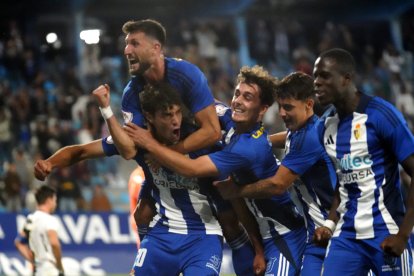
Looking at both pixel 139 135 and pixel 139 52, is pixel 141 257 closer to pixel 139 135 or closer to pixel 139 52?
pixel 139 135

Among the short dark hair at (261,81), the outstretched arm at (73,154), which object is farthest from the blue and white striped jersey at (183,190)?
the short dark hair at (261,81)

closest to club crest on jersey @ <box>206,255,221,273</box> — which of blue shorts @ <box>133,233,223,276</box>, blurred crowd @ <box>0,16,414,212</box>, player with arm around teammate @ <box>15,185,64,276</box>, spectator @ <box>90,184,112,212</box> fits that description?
blue shorts @ <box>133,233,223,276</box>

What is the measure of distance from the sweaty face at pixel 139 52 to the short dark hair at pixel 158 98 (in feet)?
1.38

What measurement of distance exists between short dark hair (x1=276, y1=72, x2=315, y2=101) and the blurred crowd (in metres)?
9.69

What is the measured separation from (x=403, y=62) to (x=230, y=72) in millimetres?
5096

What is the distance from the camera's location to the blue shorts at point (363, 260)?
6.28 meters

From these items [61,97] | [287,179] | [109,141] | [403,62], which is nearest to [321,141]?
[287,179]

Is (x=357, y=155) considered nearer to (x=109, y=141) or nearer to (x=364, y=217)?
(x=364, y=217)

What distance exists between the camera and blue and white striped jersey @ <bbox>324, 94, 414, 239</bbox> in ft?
20.6

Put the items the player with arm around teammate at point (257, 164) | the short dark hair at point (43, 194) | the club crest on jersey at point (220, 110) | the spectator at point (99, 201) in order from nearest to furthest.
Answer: the player with arm around teammate at point (257, 164) → the club crest on jersey at point (220, 110) → the short dark hair at point (43, 194) → the spectator at point (99, 201)

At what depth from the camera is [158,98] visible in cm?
658

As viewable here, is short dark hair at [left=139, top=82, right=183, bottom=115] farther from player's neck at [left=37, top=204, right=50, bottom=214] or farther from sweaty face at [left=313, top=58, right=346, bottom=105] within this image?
player's neck at [left=37, top=204, right=50, bottom=214]

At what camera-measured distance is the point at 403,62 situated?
2367cm

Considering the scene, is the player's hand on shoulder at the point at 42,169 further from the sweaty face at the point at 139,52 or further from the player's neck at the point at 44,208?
the player's neck at the point at 44,208
